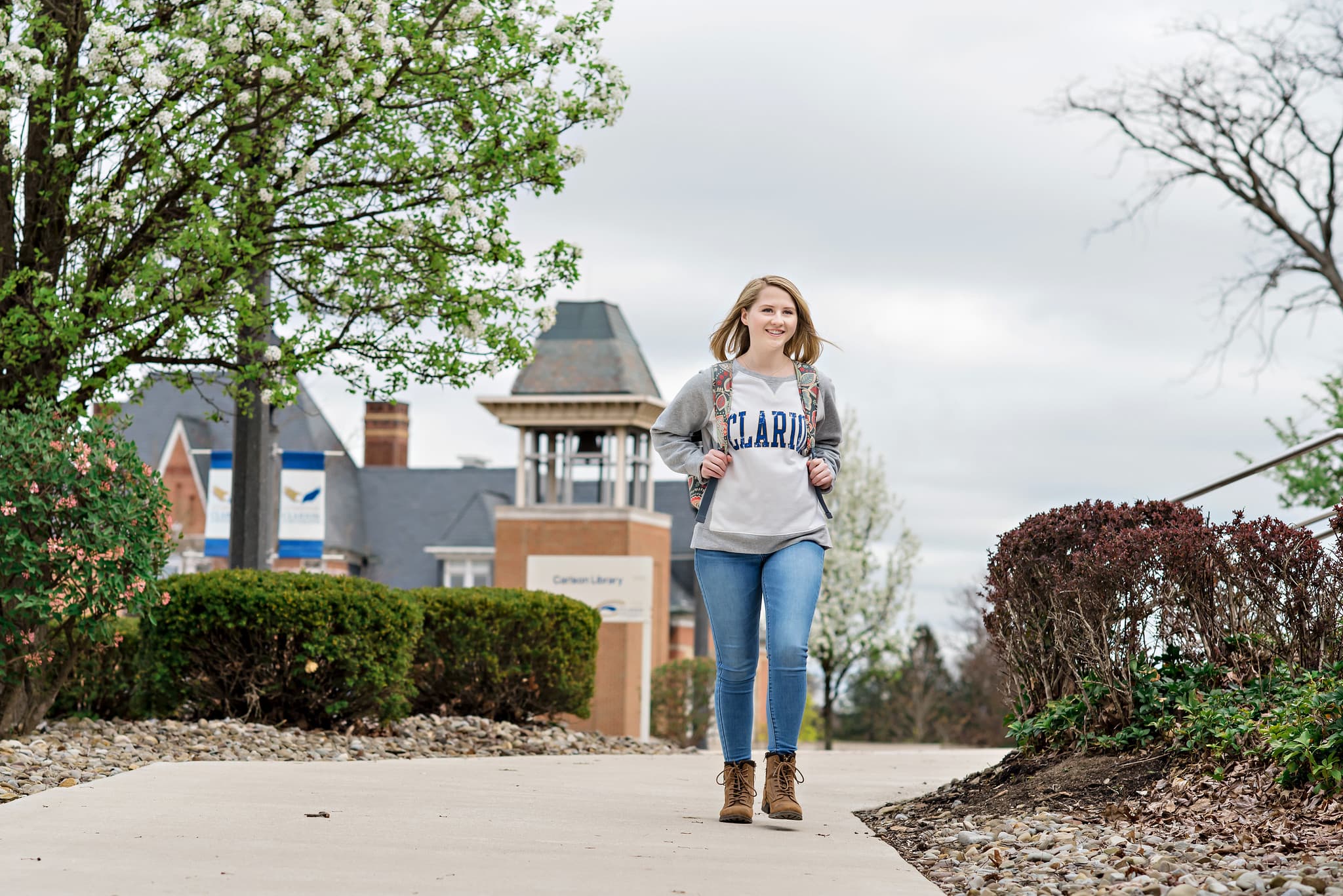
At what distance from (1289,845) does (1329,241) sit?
2079 centimetres

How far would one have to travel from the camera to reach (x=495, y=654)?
39.1 feet

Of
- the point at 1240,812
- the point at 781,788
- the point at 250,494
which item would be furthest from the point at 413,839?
the point at 250,494

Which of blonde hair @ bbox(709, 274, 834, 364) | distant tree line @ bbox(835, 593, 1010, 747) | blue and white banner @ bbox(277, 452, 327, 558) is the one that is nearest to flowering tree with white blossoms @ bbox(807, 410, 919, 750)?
distant tree line @ bbox(835, 593, 1010, 747)

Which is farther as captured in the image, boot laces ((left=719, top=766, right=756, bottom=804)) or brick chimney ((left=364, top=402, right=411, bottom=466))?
brick chimney ((left=364, top=402, right=411, bottom=466))

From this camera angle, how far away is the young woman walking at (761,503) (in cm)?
541

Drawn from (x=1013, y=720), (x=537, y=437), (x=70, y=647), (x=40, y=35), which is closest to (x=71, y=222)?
(x=40, y=35)

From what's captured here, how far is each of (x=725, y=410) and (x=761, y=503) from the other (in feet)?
1.28

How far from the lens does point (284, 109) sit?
984 centimetres

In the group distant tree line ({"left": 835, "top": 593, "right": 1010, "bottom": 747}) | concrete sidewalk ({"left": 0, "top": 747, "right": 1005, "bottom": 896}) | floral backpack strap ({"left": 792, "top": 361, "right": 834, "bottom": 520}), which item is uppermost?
floral backpack strap ({"left": 792, "top": 361, "right": 834, "bottom": 520})

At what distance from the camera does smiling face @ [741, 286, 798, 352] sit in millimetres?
5586

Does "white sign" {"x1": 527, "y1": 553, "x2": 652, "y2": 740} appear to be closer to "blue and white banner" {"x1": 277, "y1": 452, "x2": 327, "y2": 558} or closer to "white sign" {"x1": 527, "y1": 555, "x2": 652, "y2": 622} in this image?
"white sign" {"x1": 527, "y1": 555, "x2": 652, "y2": 622}

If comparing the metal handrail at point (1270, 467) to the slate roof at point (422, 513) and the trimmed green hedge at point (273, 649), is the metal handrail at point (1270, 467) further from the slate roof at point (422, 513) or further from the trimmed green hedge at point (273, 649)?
the slate roof at point (422, 513)

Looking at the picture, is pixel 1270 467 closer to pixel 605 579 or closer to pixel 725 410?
pixel 725 410

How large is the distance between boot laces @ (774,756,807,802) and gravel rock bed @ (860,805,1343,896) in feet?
1.71
